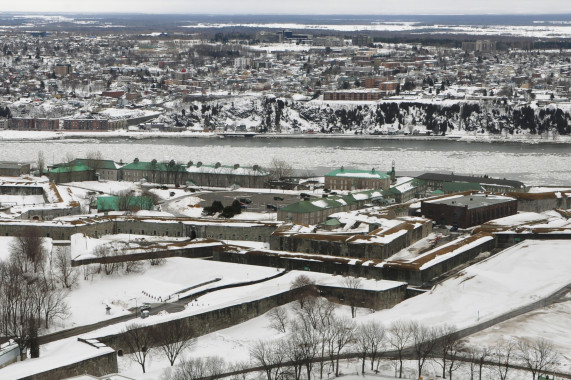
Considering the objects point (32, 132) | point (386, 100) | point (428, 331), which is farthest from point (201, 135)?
point (428, 331)

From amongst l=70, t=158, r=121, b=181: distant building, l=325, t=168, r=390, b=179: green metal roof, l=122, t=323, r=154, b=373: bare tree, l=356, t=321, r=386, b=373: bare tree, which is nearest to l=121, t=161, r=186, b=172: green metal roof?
l=70, t=158, r=121, b=181: distant building

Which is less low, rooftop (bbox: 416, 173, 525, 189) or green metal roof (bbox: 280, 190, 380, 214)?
green metal roof (bbox: 280, 190, 380, 214)

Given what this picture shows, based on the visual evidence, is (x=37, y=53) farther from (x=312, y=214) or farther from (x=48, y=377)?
(x=48, y=377)

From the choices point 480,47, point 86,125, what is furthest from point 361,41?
point 86,125

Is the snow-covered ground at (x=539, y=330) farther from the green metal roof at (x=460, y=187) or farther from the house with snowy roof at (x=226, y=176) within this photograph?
the house with snowy roof at (x=226, y=176)

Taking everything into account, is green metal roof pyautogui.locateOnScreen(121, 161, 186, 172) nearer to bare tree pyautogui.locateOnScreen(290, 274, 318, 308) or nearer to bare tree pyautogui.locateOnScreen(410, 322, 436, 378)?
bare tree pyautogui.locateOnScreen(290, 274, 318, 308)

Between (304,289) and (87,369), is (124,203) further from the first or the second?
(87,369)
